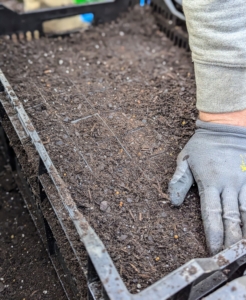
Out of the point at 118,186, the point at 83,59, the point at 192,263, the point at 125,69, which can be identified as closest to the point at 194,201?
the point at 118,186

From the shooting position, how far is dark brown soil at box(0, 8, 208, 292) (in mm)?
1025

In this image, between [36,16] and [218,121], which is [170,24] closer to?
[36,16]

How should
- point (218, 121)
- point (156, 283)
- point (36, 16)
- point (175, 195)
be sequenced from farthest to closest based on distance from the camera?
1. point (36, 16)
2. point (218, 121)
3. point (175, 195)
4. point (156, 283)

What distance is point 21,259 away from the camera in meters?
1.34

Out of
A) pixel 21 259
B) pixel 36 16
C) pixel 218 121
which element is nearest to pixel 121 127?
pixel 218 121

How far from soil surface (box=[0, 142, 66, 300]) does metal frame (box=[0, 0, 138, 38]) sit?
949 mm

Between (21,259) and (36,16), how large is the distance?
4.38 ft

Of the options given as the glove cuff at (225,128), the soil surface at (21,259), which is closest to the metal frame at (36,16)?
the soil surface at (21,259)

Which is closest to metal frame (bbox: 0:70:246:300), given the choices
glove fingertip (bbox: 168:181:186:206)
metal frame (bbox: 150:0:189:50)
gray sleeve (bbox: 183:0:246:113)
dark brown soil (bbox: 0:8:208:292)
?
dark brown soil (bbox: 0:8:208:292)

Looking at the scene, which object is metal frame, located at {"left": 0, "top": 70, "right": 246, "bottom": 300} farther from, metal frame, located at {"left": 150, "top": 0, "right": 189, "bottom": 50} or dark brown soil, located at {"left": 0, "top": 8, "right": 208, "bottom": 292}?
metal frame, located at {"left": 150, "top": 0, "right": 189, "bottom": 50}

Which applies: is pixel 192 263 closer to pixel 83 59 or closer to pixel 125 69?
pixel 125 69

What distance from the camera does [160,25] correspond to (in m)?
2.15

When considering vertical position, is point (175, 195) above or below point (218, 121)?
below

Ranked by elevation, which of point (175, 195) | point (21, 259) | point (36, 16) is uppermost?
point (36, 16)
